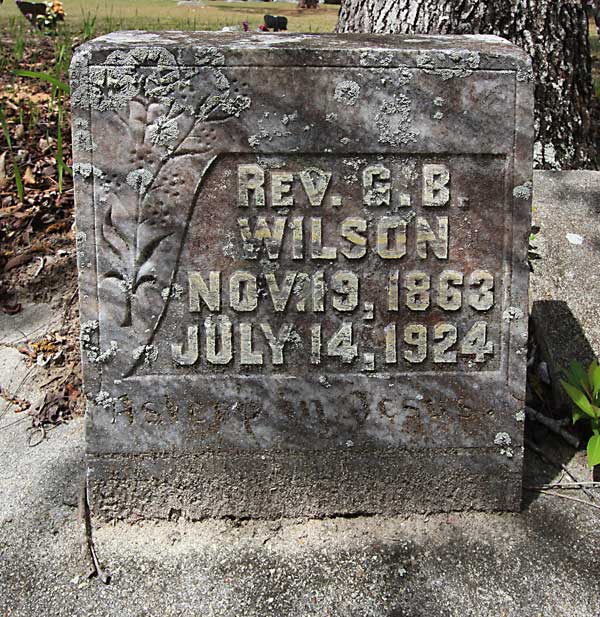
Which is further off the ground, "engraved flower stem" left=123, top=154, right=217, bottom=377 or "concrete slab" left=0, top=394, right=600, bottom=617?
"engraved flower stem" left=123, top=154, right=217, bottom=377

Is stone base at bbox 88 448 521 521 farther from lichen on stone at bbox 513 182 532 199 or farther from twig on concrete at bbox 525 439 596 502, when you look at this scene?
lichen on stone at bbox 513 182 532 199

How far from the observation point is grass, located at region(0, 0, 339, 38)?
5281 millimetres

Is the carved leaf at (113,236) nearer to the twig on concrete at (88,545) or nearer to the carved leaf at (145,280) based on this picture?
the carved leaf at (145,280)

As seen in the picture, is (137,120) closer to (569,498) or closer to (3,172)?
(569,498)

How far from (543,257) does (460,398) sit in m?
1.18

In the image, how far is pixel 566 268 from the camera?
3102mm

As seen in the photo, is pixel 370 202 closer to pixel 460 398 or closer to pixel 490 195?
pixel 490 195

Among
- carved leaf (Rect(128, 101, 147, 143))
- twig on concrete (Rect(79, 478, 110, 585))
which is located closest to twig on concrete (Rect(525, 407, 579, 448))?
twig on concrete (Rect(79, 478, 110, 585))

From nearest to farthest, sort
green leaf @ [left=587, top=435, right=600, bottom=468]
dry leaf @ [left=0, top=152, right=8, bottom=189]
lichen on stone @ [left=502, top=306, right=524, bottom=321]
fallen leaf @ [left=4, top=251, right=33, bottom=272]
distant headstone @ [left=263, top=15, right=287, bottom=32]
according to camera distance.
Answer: lichen on stone @ [left=502, top=306, right=524, bottom=321]
green leaf @ [left=587, top=435, right=600, bottom=468]
fallen leaf @ [left=4, top=251, right=33, bottom=272]
dry leaf @ [left=0, top=152, right=8, bottom=189]
distant headstone @ [left=263, top=15, right=287, bottom=32]

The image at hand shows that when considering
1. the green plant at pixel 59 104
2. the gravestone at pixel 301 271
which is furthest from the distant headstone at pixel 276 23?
the gravestone at pixel 301 271

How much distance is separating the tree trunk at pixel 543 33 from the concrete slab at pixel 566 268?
20 centimetres

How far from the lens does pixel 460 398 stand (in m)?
2.23

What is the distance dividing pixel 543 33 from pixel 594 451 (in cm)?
206

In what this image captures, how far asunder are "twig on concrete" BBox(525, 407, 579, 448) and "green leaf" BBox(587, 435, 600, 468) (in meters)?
0.20
